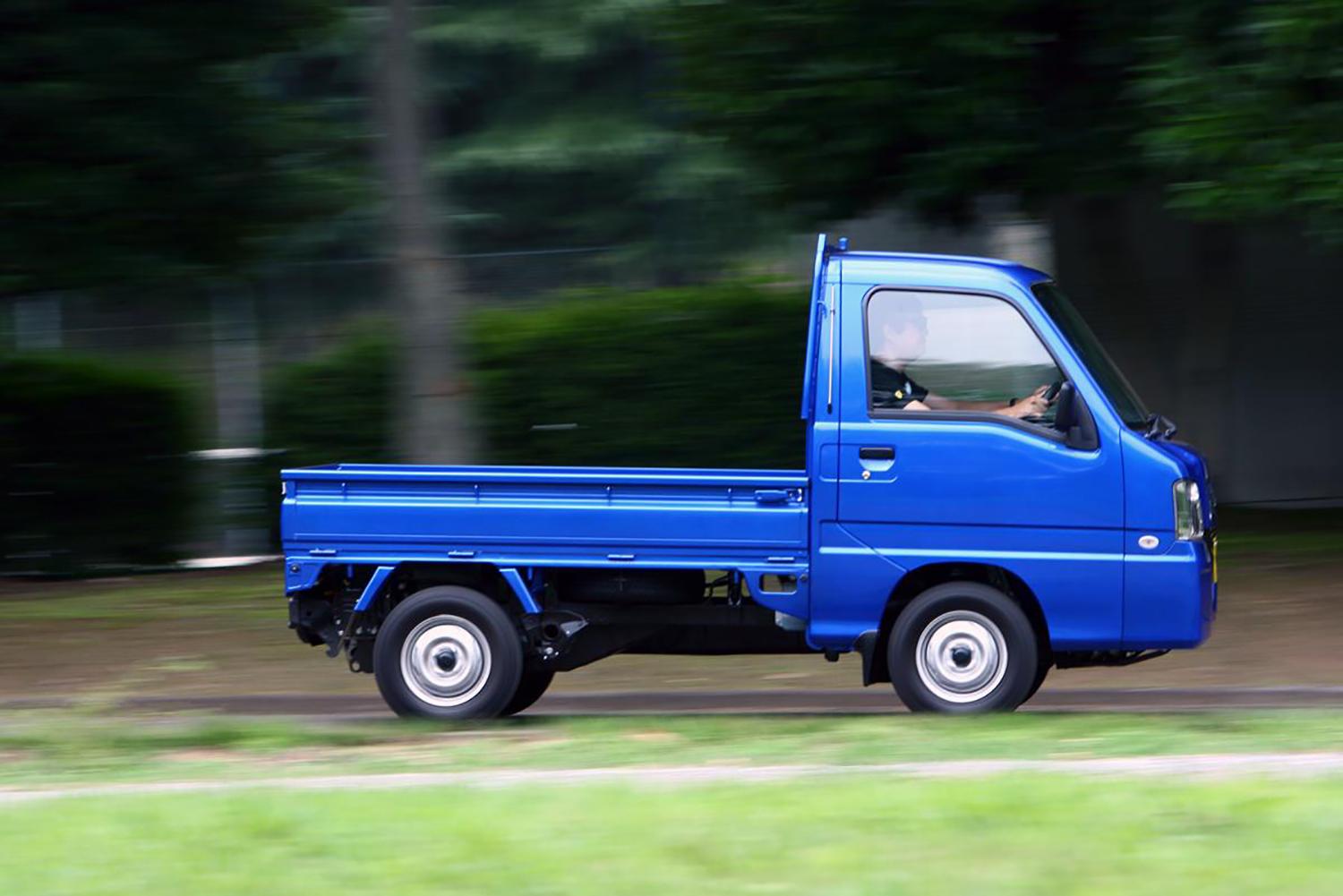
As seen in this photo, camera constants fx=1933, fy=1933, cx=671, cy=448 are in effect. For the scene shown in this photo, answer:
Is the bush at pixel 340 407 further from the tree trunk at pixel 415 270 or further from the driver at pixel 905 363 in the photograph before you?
the driver at pixel 905 363

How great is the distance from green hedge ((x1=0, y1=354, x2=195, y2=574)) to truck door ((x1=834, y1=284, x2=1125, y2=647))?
9.00 metres

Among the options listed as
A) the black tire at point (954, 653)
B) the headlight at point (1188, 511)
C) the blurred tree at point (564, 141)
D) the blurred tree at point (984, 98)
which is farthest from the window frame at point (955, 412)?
the blurred tree at point (564, 141)

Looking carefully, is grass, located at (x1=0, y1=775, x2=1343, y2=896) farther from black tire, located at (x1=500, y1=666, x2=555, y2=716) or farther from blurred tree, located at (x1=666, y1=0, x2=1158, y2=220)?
blurred tree, located at (x1=666, y1=0, x2=1158, y2=220)

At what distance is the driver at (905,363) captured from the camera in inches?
330

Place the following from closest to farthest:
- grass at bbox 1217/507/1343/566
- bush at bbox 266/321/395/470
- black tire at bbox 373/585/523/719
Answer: black tire at bbox 373/585/523/719 → grass at bbox 1217/507/1343/566 → bush at bbox 266/321/395/470

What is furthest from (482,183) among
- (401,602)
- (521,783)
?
(521,783)

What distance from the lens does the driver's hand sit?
835cm

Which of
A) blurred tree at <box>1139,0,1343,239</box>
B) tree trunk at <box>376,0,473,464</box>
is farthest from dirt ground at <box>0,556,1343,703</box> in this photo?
blurred tree at <box>1139,0,1343,239</box>

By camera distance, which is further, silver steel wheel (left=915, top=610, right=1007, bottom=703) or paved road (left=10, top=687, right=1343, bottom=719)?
paved road (left=10, top=687, right=1343, bottom=719)

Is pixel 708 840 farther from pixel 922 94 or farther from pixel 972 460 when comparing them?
pixel 922 94

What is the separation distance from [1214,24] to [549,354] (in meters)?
6.11

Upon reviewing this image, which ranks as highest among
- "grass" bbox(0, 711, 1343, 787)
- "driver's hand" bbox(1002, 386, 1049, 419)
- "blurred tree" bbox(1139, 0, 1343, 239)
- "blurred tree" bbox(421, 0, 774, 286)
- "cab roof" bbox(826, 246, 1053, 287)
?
"blurred tree" bbox(421, 0, 774, 286)

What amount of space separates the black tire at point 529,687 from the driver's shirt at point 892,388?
198cm

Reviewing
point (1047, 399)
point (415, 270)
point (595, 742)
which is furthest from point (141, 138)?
point (1047, 399)
